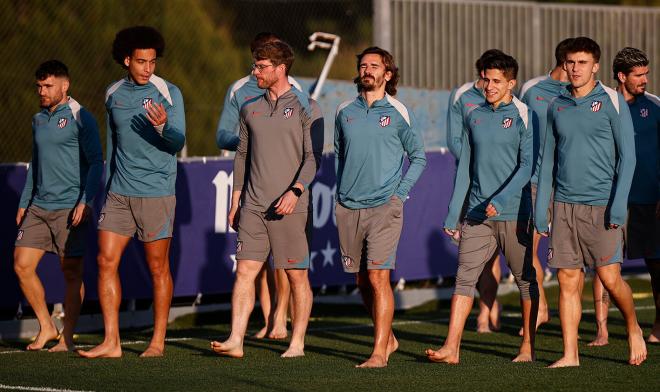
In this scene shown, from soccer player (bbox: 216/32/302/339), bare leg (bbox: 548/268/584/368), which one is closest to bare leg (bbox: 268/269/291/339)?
soccer player (bbox: 216/32/302/339)

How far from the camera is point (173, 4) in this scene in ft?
70.1

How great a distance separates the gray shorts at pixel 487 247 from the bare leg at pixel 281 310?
2481 millimetres

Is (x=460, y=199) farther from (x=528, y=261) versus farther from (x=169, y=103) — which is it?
(x=169, y=103)

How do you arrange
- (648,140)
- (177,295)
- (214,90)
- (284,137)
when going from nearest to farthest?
(284,137) < (648,140) < (177,295) < (214,90)

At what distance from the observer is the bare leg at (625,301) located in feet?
35.4

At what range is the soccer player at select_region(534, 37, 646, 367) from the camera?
10562 mm

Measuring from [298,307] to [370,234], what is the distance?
0.92 metres

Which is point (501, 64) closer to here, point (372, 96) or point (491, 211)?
point (372, 96)

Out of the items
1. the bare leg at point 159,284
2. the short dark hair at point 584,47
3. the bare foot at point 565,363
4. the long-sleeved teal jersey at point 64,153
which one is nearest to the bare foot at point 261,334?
the bare leg at point 159,284

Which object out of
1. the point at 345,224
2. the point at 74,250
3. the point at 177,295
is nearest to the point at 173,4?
the point at 177,295

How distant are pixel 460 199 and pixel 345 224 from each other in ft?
2.76

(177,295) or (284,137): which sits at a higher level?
(284,137)

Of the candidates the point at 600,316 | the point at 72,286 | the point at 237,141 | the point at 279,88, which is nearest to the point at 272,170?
the point at 279,88

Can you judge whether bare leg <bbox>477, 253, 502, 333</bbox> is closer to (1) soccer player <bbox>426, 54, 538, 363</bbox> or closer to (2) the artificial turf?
(2) the artificial turf
